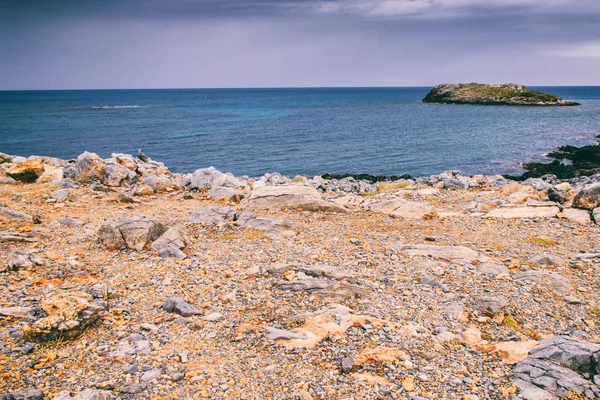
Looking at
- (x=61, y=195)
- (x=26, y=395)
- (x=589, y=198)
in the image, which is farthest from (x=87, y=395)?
(x=589, y=198)

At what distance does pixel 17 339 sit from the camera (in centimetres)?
768

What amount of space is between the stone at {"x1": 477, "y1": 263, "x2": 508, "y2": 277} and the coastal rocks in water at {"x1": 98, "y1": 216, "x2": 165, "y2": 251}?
376 inches

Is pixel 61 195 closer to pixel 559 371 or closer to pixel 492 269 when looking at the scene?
pixel 492 269

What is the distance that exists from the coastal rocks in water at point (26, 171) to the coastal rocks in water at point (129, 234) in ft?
38.0

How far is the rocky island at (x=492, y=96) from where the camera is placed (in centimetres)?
14875

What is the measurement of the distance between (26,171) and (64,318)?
Answer: 16627mm

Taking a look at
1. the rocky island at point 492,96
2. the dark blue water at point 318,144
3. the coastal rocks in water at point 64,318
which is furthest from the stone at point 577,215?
the rocky island at point 492,96

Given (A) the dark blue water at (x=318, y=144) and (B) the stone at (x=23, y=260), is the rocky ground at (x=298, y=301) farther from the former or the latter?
(A) the dark blue water at (x=318, y=144)

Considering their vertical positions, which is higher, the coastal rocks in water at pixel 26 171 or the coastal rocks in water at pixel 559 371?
the coastal rocks in water at pixel 26 171

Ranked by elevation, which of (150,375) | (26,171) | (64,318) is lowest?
(150,375)

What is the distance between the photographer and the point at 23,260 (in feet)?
34.8

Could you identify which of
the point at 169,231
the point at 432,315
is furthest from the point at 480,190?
the point at 169,231

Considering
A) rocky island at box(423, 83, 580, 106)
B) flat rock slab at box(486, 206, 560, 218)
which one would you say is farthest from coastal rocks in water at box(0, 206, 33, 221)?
rocky island at box(423, 83, 580, 106)

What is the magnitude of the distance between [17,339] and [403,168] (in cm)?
4074
